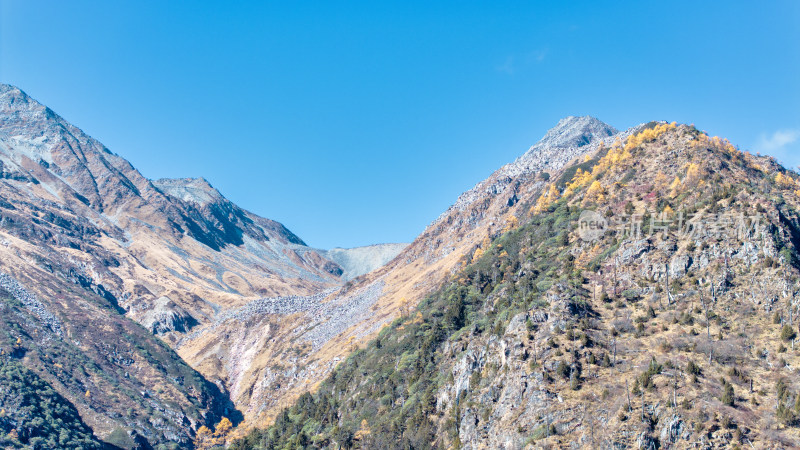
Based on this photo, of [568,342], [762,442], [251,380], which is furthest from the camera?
[251,380]

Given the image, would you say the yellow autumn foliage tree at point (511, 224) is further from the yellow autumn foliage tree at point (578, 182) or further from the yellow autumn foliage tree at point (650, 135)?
the yellow autumn foliage tree at point (650, 135)

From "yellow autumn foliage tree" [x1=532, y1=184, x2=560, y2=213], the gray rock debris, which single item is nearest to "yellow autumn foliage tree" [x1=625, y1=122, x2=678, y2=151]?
"yellow autumn foliage tree" [x1=532, y1=184, x2=560, y2=213]

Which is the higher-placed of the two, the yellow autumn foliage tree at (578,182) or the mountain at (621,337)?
the yellow autumn foliage tree at (578,182)

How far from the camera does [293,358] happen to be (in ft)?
570

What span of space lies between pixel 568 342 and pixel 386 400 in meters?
43.8

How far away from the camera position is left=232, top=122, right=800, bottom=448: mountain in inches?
2751

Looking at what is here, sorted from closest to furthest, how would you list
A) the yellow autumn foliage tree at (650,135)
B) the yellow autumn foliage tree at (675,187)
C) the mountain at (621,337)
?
the mountain at (621,337)
the yellow autumn foliage tree at (675,187)
the yellow autumn foliage tree at (650,135)

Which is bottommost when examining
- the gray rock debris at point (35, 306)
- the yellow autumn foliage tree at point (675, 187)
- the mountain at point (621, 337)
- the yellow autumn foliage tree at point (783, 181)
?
the gray rock debris at point (35, 306)

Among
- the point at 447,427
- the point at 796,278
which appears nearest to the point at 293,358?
the point at 447,427

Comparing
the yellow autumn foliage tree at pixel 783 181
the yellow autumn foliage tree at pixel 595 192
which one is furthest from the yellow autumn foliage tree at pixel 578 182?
the yellow autumn foliage tree at pixel 783 181

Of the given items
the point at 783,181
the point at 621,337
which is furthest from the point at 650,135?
the point at 621,337

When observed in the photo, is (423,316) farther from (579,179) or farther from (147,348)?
(147,348)

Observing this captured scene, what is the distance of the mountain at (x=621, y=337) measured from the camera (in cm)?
6988

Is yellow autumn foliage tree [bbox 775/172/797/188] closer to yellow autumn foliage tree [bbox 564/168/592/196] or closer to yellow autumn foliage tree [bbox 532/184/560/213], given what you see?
yellow autumn foliage tree [bbox 564/168/592/196]
